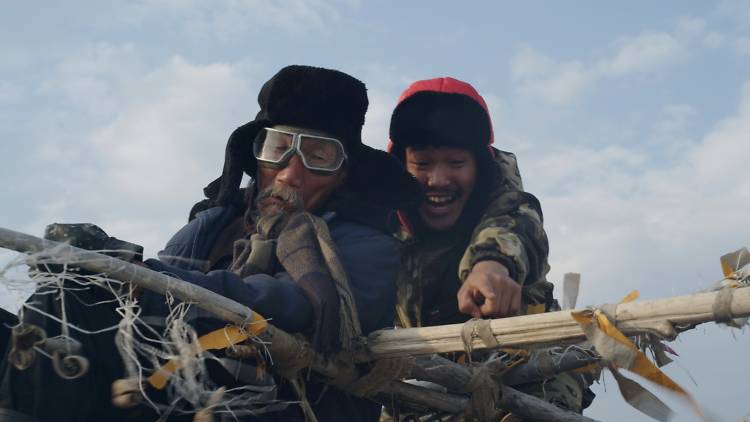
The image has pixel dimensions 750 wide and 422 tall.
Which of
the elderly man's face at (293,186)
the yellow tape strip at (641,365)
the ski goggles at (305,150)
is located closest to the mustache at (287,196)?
the elderly man's face at (293,186)

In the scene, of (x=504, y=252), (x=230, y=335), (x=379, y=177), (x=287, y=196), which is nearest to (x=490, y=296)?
(x=504, y=252)

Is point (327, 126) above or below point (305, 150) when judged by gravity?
above

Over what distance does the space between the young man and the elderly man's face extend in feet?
2.26

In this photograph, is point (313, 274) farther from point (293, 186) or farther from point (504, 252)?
point (504, 252)

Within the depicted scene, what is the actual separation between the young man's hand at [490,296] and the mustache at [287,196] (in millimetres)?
849

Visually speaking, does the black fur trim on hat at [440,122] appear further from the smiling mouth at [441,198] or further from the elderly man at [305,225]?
the elderly man at [305,225]

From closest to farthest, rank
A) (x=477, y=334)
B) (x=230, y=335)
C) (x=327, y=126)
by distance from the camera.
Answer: (x=230, y=335) < (x=477, y=334) < (x=327, y=126)

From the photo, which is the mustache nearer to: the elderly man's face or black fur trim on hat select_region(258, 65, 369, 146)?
the elderly man's face

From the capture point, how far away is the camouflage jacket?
16.3ft

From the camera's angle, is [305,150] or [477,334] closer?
[477,334]

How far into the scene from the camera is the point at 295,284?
4.11 metres

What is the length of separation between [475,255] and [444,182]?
74cm

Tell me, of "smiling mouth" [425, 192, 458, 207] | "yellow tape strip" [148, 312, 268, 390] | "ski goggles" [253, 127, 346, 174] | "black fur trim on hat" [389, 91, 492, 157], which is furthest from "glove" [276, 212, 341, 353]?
"black fur trim on hat" [389, 91, 492, 157]

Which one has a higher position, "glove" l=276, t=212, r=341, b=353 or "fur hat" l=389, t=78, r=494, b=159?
"fur hat" l=389, t=78, r=494, b=159
